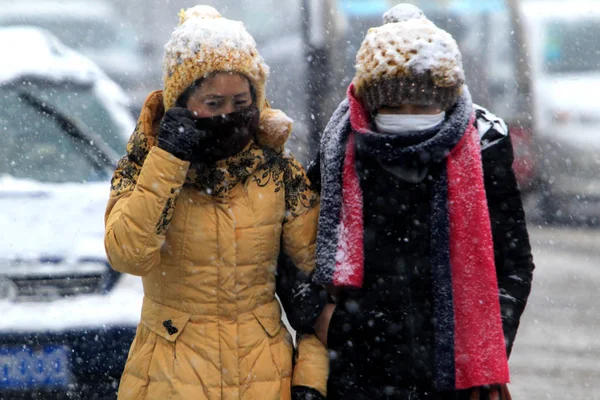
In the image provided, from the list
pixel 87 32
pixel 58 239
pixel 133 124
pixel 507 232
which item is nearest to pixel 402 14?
pixel 507 232

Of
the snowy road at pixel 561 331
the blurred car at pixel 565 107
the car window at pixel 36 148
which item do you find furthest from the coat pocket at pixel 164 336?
the blurred car at pixel 565 107

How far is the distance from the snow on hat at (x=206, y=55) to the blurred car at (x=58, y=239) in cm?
155

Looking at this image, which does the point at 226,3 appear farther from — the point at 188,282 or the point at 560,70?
the point at 188,282

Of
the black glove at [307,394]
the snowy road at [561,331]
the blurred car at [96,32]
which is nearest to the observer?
the black glove at [307,394]

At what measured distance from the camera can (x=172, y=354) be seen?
2453mm

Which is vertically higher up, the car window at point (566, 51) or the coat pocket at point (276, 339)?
the coat pocket at point (276, 339)

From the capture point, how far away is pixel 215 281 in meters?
2.43

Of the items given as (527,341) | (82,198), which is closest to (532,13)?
(527,341)

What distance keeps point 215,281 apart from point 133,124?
2.74m

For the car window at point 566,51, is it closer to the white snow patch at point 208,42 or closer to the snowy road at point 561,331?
the snowy road at point 561,331

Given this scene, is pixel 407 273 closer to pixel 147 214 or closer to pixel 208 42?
pixel 147 214

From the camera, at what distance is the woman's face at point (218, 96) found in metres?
2.40

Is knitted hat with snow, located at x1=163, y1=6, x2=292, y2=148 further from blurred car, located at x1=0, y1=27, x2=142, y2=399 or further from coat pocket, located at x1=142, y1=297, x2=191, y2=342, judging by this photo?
blurred car, located at x1=0, y1=27, x2=142, y2=399

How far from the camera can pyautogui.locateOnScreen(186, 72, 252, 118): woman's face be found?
7.89 feet
